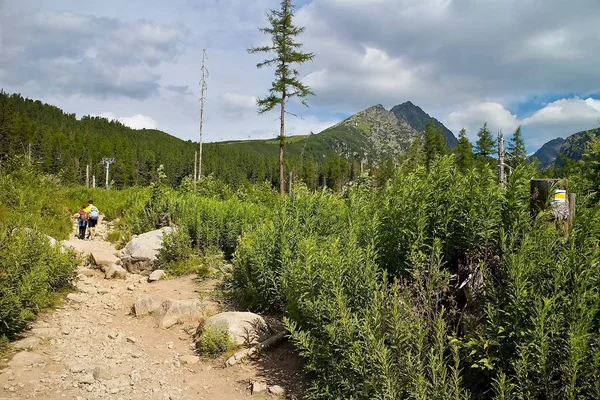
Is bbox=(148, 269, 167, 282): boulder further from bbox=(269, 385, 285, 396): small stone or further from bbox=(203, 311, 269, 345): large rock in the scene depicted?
bbox=(269, 385, 285, 396): small stone

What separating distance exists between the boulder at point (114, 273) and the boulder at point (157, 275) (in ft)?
2.60

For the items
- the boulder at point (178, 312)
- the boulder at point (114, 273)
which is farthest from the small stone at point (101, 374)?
the boulder at point (114, 273)

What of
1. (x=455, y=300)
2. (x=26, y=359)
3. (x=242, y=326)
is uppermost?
(x=455, y=300)

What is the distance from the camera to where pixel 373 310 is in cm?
397

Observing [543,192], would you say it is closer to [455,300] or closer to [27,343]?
[455,300]

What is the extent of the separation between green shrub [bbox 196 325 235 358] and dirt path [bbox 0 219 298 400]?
0.16m

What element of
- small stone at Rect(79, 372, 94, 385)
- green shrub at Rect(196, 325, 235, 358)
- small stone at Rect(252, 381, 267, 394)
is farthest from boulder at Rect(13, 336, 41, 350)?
small stone at Rect(252, 381, 267, 394)

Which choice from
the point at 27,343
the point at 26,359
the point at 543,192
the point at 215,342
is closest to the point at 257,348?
the point at 215,342

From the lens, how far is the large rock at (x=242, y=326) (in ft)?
21.4

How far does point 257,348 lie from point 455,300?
314 cm

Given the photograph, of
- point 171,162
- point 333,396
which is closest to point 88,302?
point 333,396

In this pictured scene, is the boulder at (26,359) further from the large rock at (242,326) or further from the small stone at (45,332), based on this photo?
the large rock at (242,326)

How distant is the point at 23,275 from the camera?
6.60m

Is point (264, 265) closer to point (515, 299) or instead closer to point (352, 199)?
point (352, 199)
